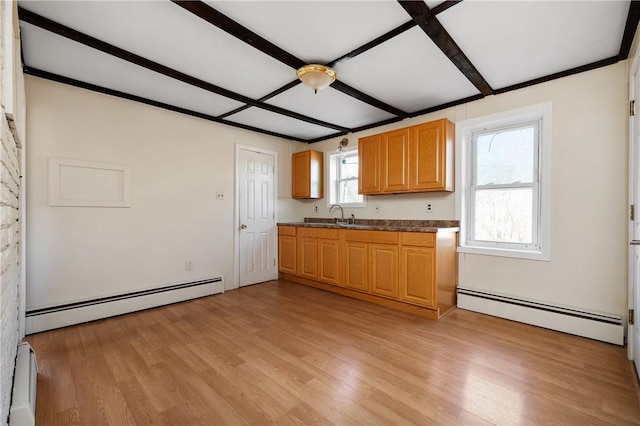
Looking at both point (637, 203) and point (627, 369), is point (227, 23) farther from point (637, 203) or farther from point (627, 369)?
point (627, 369)

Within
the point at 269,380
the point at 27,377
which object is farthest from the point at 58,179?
the point at 269,380

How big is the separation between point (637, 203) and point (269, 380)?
2847mm

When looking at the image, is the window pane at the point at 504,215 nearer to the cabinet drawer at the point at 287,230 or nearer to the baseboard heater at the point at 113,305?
Answer: the cabinet drawer at the point at 287,230

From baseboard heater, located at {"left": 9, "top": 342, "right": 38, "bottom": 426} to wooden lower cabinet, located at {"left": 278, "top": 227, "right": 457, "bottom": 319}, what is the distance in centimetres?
294

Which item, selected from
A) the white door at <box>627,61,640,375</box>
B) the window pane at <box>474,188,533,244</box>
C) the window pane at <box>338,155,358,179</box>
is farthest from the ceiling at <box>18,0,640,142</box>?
the window pane at <box>338,155,358,179</box>

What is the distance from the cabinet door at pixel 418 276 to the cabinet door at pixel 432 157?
0.81 meters

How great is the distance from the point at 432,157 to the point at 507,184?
83 centimetres

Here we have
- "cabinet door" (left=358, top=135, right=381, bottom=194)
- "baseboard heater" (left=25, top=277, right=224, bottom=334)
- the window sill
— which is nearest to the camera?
"baseboard heater" (left=25, top=277, right=224, bottom=334)

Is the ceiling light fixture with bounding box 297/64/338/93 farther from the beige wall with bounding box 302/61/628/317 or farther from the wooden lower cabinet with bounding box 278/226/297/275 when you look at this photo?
the wooden lower cabinet with bounding box 278/226/297/275

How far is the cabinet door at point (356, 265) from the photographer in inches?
143

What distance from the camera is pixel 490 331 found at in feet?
8.91

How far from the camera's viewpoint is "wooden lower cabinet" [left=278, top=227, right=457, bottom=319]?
3.08 m

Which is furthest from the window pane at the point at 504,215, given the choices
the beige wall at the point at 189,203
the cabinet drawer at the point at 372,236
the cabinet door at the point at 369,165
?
the cabinet door at the point at 369,165

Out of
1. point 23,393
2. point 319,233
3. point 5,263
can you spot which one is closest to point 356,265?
point 319,233
